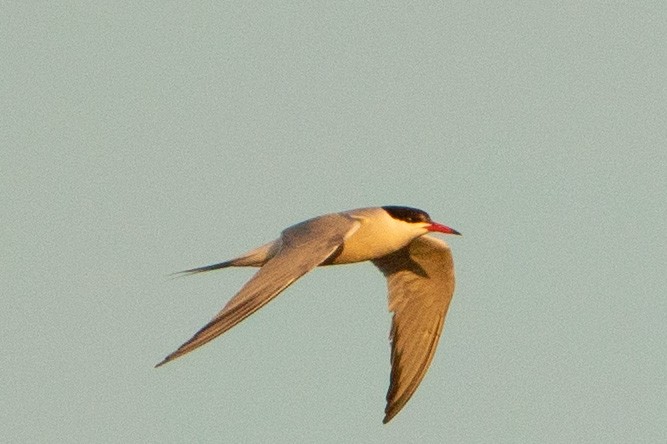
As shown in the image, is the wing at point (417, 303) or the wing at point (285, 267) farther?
the wing at point (417, 303)

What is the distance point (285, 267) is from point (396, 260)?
3354mm

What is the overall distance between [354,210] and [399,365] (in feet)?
4.96

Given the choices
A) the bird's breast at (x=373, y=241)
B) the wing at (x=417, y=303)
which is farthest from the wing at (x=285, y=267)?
the wing at (x=417, y=303)

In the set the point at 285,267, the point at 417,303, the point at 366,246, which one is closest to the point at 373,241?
the point at 366,246

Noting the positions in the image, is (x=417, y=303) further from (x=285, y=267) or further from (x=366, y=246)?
(x=285, y=267)

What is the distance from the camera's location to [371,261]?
1398 cm

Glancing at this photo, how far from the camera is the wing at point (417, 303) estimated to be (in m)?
13.2

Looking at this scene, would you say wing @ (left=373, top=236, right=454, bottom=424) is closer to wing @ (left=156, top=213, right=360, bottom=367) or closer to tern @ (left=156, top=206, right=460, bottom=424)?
tern @ (left=156, top=206, right=460, bottom=424)

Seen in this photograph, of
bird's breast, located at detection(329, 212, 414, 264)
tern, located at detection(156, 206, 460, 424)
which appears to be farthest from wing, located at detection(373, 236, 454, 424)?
bird's breast, located at detection(329, 212, 414, 264)

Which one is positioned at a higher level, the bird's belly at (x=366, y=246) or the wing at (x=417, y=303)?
the bird's belly at (x=366, y=246)

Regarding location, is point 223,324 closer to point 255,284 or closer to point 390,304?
point 255,284

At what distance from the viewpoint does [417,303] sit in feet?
44.2

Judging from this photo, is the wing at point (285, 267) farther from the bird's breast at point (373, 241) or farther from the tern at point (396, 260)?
the bird's breast at point (373, 241)

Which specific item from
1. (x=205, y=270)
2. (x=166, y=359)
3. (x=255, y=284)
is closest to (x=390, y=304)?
(x=205, y=270)
